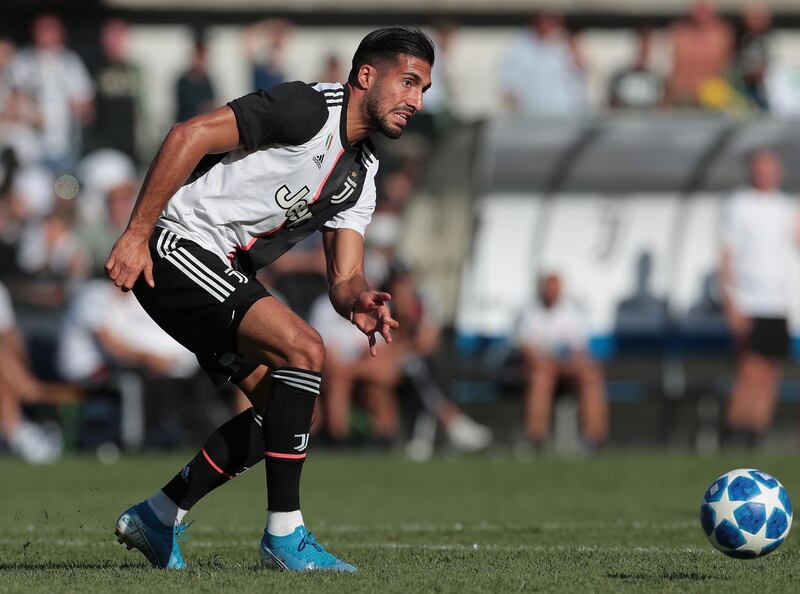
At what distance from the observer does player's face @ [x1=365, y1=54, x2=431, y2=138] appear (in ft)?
21.3

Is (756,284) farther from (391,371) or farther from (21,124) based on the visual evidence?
(21,124)

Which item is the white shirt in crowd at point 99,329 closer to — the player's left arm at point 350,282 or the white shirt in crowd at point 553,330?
the white shirt in crowd at point 553,330

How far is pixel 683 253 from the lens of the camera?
1656cm

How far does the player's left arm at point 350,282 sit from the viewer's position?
659 centimetres

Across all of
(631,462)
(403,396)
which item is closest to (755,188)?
(631,462)

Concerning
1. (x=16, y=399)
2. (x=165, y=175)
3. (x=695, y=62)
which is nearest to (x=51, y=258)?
(x=16, y=399)

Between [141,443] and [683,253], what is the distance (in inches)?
225

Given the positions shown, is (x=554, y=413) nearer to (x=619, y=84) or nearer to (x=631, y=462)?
(x=631, y=462)

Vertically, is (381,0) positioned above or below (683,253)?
above

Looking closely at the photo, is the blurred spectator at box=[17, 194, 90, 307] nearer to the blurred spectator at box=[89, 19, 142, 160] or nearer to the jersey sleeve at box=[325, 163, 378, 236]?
the blurred spectator at box=[89, 19, 142, 160]

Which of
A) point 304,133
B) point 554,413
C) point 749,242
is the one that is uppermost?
point 304,133

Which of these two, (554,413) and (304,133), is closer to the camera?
(304,133)

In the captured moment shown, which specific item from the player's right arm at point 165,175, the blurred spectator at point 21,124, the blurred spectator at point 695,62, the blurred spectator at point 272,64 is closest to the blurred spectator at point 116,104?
the blurred spectator at point 21,124

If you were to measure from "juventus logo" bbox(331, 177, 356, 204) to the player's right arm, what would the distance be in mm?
632
